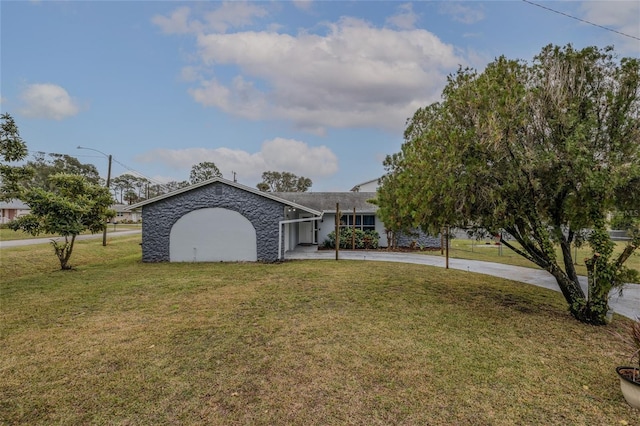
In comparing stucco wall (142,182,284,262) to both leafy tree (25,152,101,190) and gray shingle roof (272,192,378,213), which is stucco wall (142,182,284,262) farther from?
leafy tree (25,152,101,190)

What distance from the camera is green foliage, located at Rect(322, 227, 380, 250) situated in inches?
790

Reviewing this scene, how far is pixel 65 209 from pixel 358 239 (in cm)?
1451

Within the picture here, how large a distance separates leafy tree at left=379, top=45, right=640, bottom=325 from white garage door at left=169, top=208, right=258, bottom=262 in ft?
33.2

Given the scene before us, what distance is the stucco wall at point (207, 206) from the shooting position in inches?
595

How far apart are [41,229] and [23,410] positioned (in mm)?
11129

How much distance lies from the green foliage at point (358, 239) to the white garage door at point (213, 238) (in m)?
6.39

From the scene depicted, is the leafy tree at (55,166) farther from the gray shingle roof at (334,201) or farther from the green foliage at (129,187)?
the gray shingle roof at (334,201)

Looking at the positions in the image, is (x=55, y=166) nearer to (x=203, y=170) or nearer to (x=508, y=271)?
(x=203, y=170)

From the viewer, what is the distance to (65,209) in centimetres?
1219

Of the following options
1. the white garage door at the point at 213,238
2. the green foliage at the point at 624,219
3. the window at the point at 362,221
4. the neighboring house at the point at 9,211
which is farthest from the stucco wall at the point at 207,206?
the neighboring house at the point at 9,211

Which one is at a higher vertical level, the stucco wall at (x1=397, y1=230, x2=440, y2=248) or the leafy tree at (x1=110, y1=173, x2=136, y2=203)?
the leafy tree at (x1=110, y1=173, x2=136, y2=203)

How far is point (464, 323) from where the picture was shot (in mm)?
6539

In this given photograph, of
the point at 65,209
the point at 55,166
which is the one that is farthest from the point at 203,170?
the point at 65,209

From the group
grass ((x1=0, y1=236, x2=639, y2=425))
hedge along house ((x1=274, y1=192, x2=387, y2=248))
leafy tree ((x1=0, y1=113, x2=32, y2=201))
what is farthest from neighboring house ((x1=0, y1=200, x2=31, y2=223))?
grass ((x1=0, y1=236, x2=639, y2=425))
